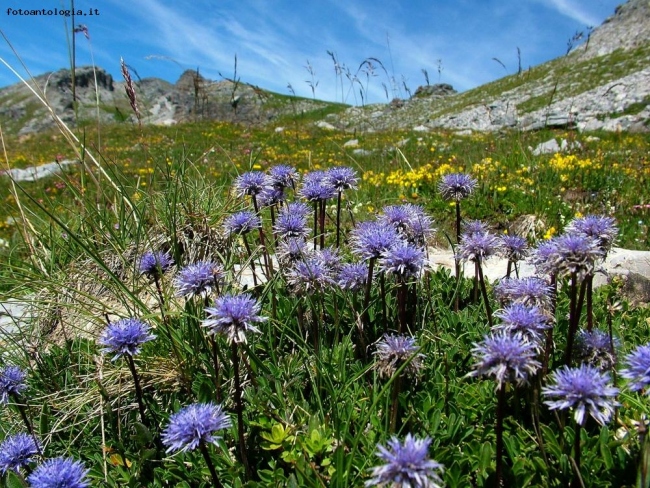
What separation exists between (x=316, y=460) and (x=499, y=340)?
1272 mm

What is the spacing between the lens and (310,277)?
2.76m

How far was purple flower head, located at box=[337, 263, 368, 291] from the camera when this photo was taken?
3.00 m

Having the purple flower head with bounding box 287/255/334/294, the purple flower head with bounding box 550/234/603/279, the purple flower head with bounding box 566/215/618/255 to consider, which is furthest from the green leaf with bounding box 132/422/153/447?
the purple flower head with bounding box 566/215/618/255

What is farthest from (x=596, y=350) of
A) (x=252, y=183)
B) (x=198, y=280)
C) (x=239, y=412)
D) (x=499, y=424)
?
(x=252, y=183)

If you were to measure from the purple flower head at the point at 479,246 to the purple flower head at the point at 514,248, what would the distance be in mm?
343

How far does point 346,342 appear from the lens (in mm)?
2885

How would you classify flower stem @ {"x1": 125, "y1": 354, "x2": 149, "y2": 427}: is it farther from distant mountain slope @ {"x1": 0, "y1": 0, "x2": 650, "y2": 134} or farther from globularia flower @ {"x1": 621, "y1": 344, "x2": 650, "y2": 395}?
distant mountain slope @ {"x1": 0, "y1": 0, "x2": 650, "y2": 134}

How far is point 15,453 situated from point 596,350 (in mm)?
2798

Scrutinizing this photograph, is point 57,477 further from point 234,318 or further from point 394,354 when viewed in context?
point 394,354

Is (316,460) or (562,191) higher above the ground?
(562,191)

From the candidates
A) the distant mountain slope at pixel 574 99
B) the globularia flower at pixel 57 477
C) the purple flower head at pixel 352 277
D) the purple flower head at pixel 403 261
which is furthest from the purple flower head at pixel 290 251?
the distant mountain slope at pixel 574 99

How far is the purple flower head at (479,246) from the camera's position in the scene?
266 cm

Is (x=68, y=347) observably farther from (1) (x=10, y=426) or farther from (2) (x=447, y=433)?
(2) (x=447, y=433)

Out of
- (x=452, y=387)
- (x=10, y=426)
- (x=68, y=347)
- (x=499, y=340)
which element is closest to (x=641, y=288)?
(x=452, y=387)
